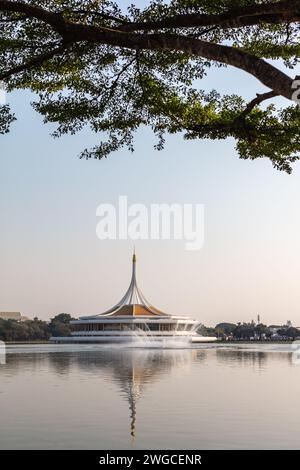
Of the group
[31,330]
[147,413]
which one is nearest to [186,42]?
[147,413]

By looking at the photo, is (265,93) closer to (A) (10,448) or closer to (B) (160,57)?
(B) (160,57)

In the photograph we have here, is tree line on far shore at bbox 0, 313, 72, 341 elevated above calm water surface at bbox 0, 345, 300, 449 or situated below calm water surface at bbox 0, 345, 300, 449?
below

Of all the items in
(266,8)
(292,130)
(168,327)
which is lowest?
(168,327)

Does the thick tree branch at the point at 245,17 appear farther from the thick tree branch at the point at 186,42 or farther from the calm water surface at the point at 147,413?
the calm water surface at the point at 147,413

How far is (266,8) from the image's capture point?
5926 millimetres

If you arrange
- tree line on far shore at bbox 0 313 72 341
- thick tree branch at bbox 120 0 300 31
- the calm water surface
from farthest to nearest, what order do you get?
tree line on far shore at bbox 0 313 72 341 → thick tree branch at bbox 120 0 300 31 → the calm water surface

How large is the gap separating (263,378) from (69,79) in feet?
23.6

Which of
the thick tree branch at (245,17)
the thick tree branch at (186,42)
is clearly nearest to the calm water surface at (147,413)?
the thick tree branch at (186,42)

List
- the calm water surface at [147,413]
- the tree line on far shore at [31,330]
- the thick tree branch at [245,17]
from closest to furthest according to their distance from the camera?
the calm water surface at [147,413] → the thick tree branch at [245,17] → the tree line on far shore at [31,330]

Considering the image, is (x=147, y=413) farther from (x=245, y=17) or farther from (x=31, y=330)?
(x=31, y=330)

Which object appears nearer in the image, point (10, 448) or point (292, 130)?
point (10, 448)

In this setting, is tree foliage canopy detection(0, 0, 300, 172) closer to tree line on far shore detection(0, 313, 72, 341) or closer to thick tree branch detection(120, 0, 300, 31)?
thick tree branch detection(120, 0, 300, 31)

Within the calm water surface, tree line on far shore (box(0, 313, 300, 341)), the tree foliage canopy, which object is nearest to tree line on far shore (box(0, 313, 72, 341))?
tree line on far shore (box(0, 313, 300, 341))
